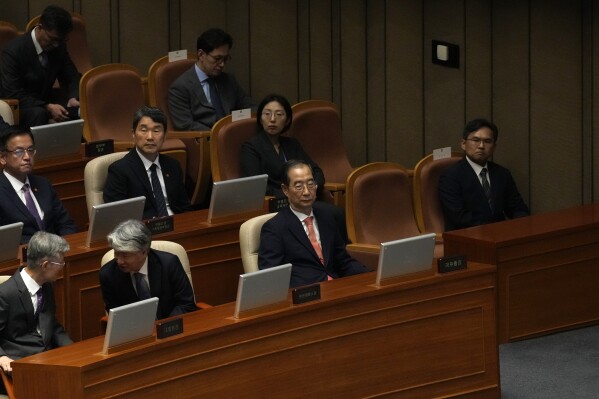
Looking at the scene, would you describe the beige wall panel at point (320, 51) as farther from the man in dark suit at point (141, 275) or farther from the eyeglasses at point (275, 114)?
the man in dark suit at point (141, 275)

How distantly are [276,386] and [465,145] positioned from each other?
183 centimetres

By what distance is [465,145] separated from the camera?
17.9ft

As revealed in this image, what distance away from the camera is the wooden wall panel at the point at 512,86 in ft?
18.4

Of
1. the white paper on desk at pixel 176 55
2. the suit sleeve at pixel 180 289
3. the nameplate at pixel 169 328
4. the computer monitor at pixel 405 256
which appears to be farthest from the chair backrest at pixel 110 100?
the nameplate at pixel 169 328

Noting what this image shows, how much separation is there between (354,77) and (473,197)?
1195 millimetres

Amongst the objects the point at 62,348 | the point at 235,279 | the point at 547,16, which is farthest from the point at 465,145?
the point at 62,348

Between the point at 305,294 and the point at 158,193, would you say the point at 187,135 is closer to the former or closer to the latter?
the point at 158,193

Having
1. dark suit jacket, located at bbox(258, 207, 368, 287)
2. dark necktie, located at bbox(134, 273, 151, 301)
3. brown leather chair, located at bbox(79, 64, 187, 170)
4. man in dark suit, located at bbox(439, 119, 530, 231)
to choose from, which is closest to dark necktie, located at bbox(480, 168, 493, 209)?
man in dark suit, located at bbox(439, 119, 530, 231)

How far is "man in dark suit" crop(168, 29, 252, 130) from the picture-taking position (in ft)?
19.7

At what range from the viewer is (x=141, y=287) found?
4.22m

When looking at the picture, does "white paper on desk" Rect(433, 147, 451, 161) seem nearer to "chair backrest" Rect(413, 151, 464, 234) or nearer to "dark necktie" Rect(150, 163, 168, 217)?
"chair backrest" Rect(413, 151, 464, 234)

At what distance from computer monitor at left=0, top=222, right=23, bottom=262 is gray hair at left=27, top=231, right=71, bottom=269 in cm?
31

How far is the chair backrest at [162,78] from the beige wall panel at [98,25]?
66cm

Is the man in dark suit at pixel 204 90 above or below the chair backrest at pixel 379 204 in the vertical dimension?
above
